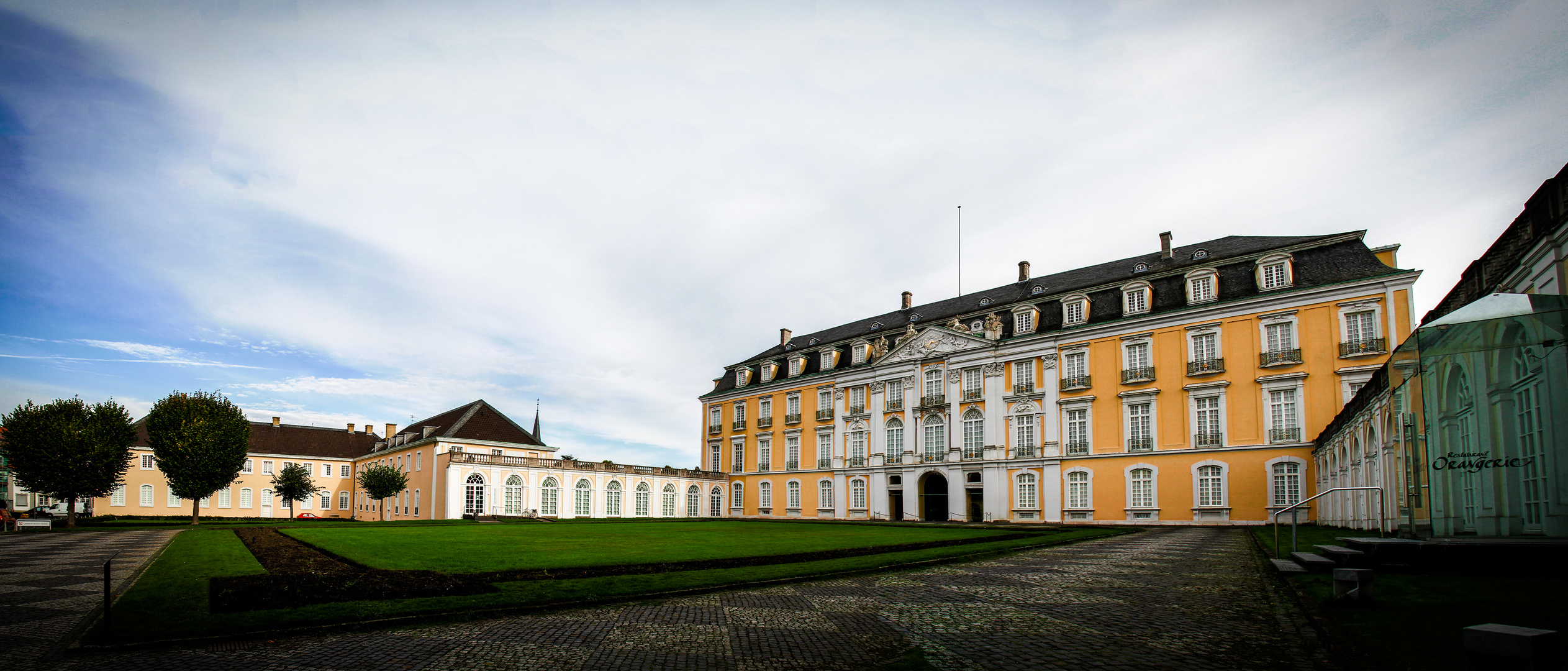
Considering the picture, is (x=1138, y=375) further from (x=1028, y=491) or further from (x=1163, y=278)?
(x=1028, y=491)

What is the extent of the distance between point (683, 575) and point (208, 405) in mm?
47337

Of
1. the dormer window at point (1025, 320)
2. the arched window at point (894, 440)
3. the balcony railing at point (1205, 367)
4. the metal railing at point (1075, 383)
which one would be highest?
the dormer window at point (1025, 320)

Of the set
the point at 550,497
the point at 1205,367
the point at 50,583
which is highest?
the point at 1205,367

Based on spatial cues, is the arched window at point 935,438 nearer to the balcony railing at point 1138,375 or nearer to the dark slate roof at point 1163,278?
the dark slate roof at point 1163,278

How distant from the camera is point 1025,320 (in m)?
46.1

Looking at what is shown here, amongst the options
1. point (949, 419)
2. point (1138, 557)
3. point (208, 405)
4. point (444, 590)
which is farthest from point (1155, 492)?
point (208, 405)

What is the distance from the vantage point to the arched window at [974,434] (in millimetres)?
47312

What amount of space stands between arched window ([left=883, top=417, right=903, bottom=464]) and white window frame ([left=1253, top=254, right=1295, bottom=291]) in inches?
879

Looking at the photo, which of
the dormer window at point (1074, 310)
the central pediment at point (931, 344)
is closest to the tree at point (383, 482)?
the central pediment at point (931, 344)

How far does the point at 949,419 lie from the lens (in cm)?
4891

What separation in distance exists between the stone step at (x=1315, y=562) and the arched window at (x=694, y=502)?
1994 inches

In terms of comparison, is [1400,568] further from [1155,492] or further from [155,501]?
[155,501]

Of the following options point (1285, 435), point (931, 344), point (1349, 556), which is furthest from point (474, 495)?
point (1349, 556)

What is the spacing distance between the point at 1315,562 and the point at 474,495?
48051mm
